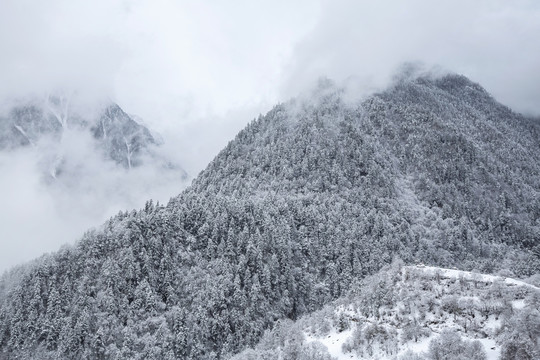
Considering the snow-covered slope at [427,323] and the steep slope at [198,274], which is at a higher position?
the steep slope at [198,274]

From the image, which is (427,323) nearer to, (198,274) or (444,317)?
(444,317)

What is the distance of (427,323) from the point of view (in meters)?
58.1

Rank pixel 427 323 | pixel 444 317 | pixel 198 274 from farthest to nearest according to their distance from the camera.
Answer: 1. pixel 198 274
2. pixel 444 317
3. pixel 427 323

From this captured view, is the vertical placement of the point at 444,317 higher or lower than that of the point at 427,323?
lower

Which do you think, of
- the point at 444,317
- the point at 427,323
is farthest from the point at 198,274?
the point at 444,317

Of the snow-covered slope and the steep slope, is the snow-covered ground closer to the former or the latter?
the snow-covered slope

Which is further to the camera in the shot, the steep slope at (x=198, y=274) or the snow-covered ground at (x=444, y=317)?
the steep slope at (x=198, y=274)

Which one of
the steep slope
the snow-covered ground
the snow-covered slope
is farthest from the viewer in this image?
the steep slope

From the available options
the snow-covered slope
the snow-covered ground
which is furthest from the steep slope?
the snow-covered ground

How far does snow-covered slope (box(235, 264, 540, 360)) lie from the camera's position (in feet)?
158

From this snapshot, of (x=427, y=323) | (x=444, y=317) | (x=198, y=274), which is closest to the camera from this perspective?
(x=427, y=323)

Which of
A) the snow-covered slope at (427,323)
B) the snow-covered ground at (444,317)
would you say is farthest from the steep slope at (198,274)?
the snow-covered ground at (444,317)

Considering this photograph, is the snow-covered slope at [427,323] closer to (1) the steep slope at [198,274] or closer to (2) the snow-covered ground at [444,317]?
(2) the snow-covered ground at [444,317]

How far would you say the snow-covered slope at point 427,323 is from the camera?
4825 cm
